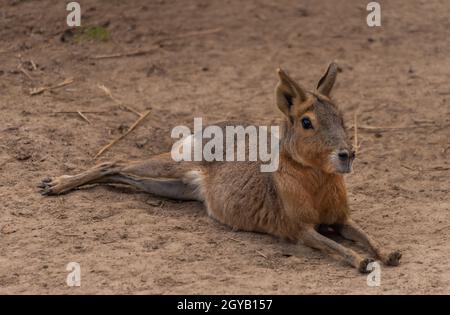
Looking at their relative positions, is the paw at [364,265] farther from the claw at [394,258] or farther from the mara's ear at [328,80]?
the mara's ear at [328,80]

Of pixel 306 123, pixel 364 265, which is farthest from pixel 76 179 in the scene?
pixel 364 265

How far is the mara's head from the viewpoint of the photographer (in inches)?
210

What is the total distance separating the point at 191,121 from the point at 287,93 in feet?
7.36

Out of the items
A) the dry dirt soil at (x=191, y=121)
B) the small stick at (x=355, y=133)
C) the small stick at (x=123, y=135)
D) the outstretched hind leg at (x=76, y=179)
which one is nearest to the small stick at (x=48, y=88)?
the dry dirt soil at (x=191, y=121)

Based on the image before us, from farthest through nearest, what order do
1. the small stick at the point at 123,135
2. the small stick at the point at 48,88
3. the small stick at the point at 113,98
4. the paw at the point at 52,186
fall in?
the small stick at the point at 48,88
the small stick at the point at 113,98
the small stick at the point at 123,135
the paw at the point at 52,186

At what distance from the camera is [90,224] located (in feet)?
19.2

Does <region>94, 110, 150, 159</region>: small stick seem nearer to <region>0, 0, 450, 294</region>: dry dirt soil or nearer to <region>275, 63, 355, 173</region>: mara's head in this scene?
<region>0, 0, 450, 294</region>: dry dirt soil

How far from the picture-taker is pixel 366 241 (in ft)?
18.6

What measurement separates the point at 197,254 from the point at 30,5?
5.29m

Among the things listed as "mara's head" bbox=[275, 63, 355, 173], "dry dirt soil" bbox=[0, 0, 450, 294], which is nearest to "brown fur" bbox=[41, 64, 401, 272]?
"mara's head" bbox=[275, 63, 355, 173]

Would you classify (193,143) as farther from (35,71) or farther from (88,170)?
(35,71)

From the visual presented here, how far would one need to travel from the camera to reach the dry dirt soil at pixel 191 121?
520 cm

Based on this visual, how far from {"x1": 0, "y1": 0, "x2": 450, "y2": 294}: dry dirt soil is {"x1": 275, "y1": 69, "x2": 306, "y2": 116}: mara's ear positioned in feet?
2.98
